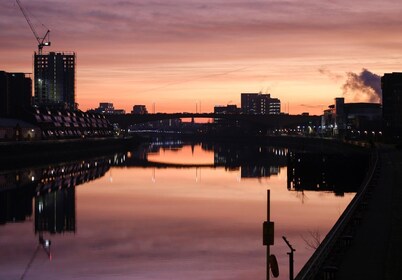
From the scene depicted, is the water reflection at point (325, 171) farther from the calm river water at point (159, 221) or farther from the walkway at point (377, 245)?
the walkway at point (377, 245)

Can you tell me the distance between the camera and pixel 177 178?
96438mm

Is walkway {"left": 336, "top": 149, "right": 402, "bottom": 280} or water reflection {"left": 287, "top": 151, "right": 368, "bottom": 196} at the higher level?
walkway {"left": 336, "top": 149, "right": 402, "bottom": 280}

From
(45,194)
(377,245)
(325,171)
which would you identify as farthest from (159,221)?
(325,171)

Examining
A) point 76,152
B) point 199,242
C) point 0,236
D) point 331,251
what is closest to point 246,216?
point 199,242

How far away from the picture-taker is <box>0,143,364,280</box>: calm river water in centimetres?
3178

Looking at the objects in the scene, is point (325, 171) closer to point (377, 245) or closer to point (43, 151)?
point (43, 151)

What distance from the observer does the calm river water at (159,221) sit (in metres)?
31.8

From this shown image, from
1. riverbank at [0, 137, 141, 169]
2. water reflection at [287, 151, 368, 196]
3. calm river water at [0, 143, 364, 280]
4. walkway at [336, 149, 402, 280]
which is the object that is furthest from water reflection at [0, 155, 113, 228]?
water reflection at [287, 151, 368, 196]

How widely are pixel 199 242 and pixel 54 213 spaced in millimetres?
18918

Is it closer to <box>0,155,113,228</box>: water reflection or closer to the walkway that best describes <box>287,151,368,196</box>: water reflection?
<box>0,155,113,228</box>: water reflection

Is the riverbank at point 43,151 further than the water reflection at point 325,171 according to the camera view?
Yes

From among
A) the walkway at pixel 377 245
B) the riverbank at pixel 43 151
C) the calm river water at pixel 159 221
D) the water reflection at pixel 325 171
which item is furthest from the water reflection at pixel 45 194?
the water reflection at pixel 325 171

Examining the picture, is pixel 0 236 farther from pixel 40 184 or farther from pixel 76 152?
pixel 76 152

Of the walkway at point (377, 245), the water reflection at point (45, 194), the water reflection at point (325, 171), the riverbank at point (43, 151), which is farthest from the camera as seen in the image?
the riverbank at point (43, 151)
